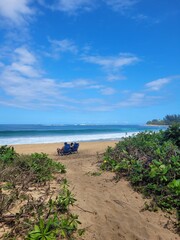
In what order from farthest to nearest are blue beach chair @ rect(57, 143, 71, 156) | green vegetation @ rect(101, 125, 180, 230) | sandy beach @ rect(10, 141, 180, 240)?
blue beach chair @ rect(57, 143, 71, 156) → green vegetation @ rect(101, 125, 180, 230) → sandy beach @ rect(10, 141, 180, 240)

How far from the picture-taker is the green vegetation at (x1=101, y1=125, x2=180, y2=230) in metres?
5.42

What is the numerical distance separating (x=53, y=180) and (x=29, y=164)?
816 millimetres

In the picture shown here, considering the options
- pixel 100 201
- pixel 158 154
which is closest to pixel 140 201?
pixel 100 201

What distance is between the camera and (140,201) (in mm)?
5672

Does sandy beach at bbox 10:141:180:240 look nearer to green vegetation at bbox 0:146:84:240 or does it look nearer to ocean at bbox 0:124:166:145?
green vegetation at bbox 0:146:84:240

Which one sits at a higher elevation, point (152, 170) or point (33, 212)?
point (152, 170)

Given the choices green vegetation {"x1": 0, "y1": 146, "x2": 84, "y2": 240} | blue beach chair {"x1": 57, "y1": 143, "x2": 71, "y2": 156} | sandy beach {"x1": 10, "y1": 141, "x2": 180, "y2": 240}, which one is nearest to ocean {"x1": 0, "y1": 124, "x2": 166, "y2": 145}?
blue beach chair {"x1": 57, "y1": 143, "x2": 71, "y2": 156}

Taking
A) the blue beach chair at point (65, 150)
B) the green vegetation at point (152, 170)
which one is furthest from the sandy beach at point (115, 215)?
the blue beach chair at point (65, 150)

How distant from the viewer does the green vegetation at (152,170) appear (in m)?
5.42

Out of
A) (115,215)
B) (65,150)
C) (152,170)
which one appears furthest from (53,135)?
(115,215)

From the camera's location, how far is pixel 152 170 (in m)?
6.28

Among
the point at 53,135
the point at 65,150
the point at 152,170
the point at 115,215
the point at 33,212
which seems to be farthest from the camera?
the point at 53,135

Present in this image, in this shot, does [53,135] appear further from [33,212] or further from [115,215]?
[33,212]

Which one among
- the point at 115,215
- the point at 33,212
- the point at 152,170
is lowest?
the point at 115,215
